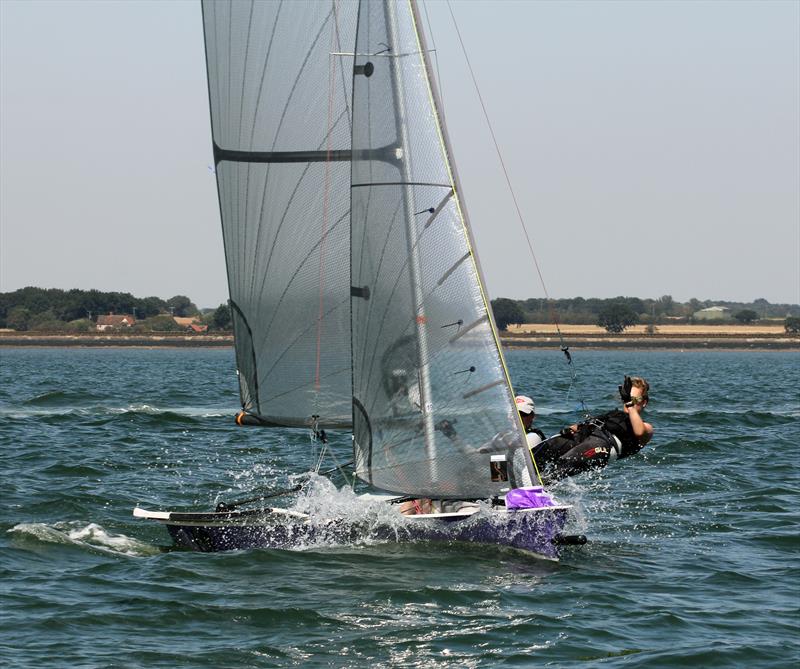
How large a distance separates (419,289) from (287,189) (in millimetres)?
2036

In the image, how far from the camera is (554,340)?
153m

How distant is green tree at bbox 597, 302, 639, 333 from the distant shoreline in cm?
686

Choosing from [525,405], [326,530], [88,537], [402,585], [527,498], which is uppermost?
[525,405]

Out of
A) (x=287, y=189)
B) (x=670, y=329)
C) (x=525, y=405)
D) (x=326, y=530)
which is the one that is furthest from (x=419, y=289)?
(x=670, y=329)

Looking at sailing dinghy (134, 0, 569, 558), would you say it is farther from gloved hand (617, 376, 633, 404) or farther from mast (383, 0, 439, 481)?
gloved hand (617, 376, 633, 404)

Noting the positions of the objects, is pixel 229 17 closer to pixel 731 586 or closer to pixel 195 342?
pixel 731 586

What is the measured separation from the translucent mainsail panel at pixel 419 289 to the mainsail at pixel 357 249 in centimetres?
1

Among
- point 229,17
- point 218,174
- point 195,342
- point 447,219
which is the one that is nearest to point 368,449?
point 447,219

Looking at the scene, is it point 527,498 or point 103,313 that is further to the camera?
point 103,313

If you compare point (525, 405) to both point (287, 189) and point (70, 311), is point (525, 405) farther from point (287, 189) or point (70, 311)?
point (70, 311)

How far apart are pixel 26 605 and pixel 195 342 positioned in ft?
455

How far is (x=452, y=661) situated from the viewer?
8.73 m

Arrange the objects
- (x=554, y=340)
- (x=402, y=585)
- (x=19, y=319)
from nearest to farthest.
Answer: (x=402, y=585) < (x=554, y=340) < (x=19, y=319)

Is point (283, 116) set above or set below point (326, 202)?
above
